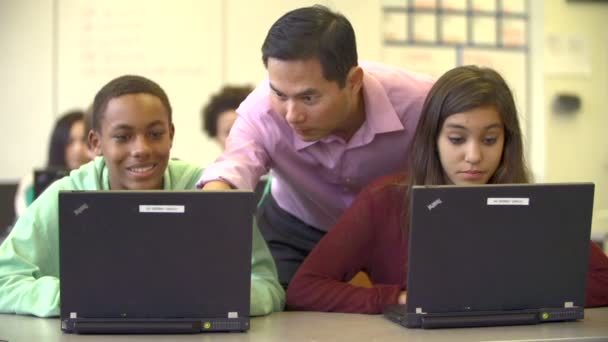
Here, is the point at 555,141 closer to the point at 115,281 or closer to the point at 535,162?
the point at 535,162

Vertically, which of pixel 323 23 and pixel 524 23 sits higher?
pixel 524 23

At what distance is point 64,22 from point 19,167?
0.72 meters

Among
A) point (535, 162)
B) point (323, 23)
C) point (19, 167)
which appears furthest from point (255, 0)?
point (323, 23)

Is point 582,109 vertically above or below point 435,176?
above

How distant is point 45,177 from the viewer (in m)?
2.87

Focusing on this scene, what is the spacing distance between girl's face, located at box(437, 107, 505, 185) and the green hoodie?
428mm

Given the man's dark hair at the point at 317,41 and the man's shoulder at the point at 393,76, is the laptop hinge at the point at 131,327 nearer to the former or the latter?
the man's dark hair at the point at 317,41

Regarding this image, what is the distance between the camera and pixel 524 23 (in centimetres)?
490

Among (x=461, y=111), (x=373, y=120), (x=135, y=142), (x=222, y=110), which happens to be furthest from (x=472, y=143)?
(x=222, y=110)

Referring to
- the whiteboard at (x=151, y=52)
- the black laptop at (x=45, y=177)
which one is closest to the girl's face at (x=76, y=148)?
the whiteboard at (x=151, y=52)

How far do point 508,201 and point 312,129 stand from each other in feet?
1.70

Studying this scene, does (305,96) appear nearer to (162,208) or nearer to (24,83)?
(162,208)

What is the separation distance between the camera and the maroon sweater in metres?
1.71

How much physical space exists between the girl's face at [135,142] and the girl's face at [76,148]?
1.98m
